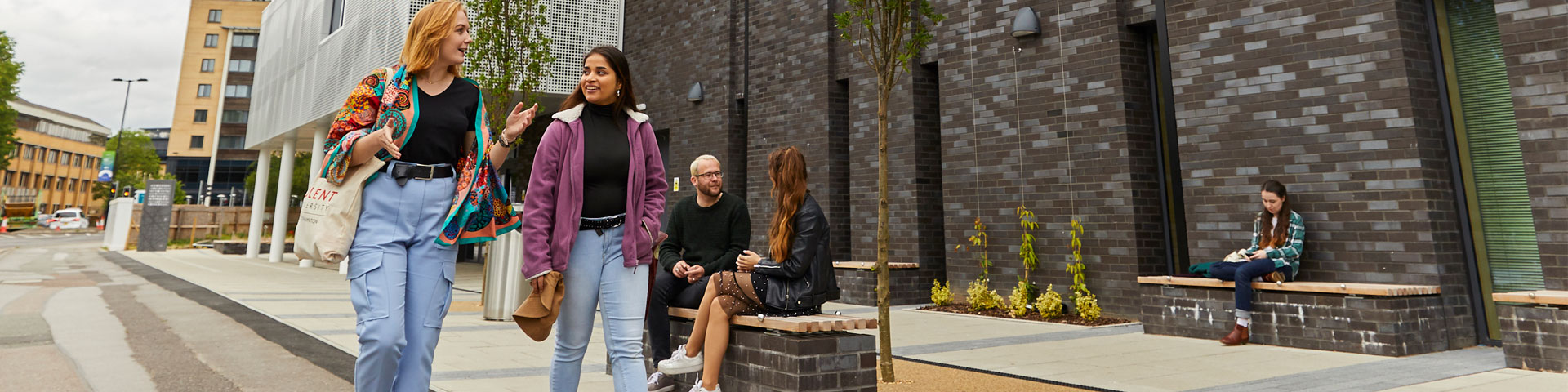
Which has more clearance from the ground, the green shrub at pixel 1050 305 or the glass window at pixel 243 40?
the glass window at pixel 243 40

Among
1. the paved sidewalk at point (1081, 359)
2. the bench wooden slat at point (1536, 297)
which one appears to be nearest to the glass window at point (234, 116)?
the paved sidewalk at point (1081, 359)

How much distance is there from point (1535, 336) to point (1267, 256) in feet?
5.56

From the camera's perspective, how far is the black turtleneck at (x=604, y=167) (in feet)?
9.31

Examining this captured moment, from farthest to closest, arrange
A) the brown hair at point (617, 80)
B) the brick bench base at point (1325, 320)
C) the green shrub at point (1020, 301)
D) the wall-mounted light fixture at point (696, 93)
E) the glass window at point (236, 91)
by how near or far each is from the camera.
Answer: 1. the glass window at point (236, 91)
2. the wall-mounted light fixture at point (696, 93)
3. the green shrub at point (1020, 301)
4. the brick bench base at point (1325, 320)
5. the brown hair at point (617, 80)

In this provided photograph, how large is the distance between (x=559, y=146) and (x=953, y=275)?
7.96 metres

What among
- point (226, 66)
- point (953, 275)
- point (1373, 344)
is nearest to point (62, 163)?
point (226, 66)

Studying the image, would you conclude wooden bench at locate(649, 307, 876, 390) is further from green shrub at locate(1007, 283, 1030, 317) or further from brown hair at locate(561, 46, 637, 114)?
green shrub at locate(1007, 283, 1030, 317)

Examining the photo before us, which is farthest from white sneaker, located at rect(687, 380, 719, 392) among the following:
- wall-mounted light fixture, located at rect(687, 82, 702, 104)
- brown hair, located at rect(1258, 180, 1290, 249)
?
wall-mounted light fixture, located at rect(687, 82, 702, 104)

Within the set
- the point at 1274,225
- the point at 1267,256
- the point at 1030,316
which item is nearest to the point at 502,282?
the point at 1030,316

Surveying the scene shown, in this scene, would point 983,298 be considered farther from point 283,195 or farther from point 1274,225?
point 283,195

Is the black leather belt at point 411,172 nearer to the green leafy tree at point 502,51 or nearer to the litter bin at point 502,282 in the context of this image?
the litter bin at point 502,282

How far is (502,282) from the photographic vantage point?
8.56 meters

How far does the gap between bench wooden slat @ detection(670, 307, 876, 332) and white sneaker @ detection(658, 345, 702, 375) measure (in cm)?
27

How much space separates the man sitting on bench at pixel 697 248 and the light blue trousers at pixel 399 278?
1.82 m
